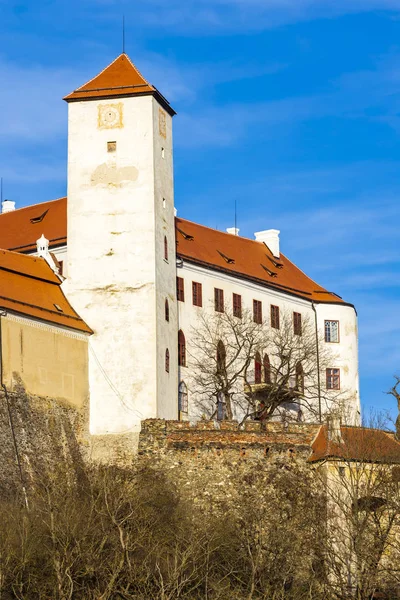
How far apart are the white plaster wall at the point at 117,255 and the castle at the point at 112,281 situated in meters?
0.04

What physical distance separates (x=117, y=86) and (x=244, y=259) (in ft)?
48.2

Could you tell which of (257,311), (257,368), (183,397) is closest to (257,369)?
(257,368)

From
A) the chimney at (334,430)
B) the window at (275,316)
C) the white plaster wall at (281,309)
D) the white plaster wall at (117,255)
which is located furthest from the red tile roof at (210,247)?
the chimney at (334,430)

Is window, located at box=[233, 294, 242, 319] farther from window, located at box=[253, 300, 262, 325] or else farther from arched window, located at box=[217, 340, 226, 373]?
arched window, located at box=[217, 340, 226, 373]

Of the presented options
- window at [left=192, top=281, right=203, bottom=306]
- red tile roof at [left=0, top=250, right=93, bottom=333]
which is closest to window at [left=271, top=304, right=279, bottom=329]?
window at [left=192, top=281, right=203, bottom=306]

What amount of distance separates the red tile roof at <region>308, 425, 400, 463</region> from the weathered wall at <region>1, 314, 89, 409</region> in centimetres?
1041

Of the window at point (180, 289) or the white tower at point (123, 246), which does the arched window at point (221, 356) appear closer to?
the window at point (180, 289)

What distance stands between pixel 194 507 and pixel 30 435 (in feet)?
22.7

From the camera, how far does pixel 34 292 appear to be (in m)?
66.1

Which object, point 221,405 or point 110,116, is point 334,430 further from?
point 110,116

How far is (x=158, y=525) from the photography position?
5656 cm

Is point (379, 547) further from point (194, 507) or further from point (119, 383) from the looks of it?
point (119, 383)

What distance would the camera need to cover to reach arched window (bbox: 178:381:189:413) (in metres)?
71.2

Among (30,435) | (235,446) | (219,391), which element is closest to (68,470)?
(30,435)
